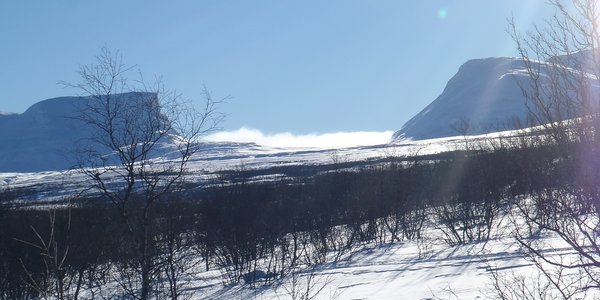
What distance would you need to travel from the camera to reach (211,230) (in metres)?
28.1

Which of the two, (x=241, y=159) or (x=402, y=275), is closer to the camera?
(x=402, y=275)

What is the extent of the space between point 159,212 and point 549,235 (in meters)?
12.0

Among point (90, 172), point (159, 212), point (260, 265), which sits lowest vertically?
point (260, 265)

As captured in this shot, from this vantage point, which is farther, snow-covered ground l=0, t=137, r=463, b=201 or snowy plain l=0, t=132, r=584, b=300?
snow-covered ground l=0, t=137, r=463, b=201

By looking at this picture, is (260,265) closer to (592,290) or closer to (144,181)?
(144,181)

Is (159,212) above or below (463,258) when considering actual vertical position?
above

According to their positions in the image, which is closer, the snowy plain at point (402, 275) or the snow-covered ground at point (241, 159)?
the snowy plain at point (402, 275)

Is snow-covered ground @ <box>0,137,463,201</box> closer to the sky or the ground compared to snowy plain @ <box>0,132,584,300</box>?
closer to the sky

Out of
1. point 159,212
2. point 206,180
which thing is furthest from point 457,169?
point 206,180

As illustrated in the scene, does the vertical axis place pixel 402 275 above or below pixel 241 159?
below

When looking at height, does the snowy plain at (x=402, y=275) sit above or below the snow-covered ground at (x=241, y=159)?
below

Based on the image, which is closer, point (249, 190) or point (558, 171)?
point (558, 171)

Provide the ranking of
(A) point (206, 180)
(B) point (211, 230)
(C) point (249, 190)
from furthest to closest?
1. (A) point (206, 180)
2. (C) point (249, 190)
3. (B) point (211, 230)

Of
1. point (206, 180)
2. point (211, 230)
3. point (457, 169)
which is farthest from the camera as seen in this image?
point (206, 180)
